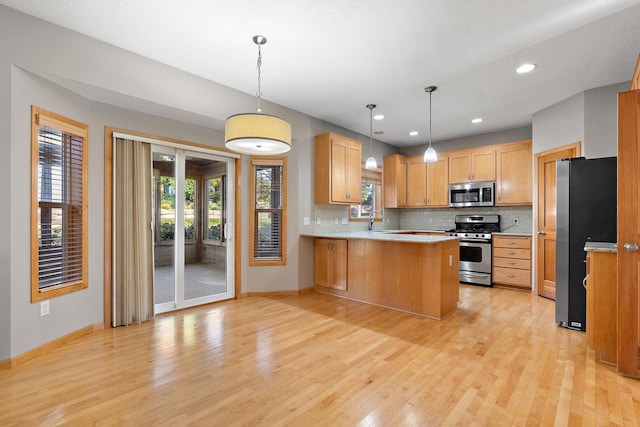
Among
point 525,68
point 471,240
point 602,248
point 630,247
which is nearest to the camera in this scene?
point 630,247

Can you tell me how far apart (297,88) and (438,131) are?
317 cm

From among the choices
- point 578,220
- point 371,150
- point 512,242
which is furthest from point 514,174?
point 371,150

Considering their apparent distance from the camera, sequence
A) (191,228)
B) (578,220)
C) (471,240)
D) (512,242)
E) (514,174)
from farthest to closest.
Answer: (471,240)
(514,174)
(512,242)
(191,228)
(578,220)

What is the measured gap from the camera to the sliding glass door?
3.80m

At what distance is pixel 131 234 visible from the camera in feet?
11.2

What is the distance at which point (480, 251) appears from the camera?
537 centimetres

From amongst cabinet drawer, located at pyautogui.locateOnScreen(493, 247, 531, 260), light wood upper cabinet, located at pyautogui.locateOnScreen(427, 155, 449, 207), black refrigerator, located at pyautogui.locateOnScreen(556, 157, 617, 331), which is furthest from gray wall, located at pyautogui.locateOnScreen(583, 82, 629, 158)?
light wood upper cabinet, located at pyautogui.locateOnScreen(427, 155, 449, 207)

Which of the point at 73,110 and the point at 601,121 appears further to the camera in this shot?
the point at 601,121

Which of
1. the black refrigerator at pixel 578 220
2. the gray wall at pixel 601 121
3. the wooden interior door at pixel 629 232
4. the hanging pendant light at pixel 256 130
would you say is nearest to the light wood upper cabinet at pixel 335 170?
the hanging pendant light at pixel 256 130

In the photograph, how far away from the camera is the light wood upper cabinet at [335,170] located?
4840 millimetres

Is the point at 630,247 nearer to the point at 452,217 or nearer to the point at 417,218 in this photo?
the point at 452,217

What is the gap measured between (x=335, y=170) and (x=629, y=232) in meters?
3.43

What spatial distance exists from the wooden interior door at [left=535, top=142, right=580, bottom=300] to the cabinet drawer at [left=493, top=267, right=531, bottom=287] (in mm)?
250

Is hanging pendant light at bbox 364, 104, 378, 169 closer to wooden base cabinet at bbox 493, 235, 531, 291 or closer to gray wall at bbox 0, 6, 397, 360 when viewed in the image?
Result: gray wall at bbox 0, 6, 397, 360
